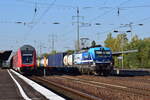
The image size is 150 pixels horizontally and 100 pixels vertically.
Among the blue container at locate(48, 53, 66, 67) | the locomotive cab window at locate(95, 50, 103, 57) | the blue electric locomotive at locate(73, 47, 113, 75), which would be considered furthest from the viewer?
the blue container at locate(48, 53, 66, 67)

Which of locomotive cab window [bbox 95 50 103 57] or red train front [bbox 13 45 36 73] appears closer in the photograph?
locomotive cab window [bbox 95 50 103 57]

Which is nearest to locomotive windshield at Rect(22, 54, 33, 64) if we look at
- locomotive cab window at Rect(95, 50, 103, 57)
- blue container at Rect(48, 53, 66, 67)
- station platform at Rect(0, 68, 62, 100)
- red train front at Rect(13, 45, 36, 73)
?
red train front at Rect(13, 45, 36, 73)

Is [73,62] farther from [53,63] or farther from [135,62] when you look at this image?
[135,62]

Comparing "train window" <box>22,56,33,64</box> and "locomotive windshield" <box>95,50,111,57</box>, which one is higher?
"locomotive windshield" <box>95,50,111,57</box>

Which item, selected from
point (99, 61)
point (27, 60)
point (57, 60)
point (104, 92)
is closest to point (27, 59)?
point (27, 60)

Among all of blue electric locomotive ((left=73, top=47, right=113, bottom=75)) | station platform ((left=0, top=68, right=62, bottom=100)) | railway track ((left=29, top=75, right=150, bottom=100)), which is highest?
blue electric locomotive ((left=73, top=47, right=113, bottom=75))

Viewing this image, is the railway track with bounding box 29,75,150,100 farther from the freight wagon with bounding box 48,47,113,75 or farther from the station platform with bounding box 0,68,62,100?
the freight wagon with bounding box 48,47,113,75

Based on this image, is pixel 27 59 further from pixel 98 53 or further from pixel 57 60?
pixel 57 60

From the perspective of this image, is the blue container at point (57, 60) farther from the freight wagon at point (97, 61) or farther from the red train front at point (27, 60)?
the red train front at point (27, 60)

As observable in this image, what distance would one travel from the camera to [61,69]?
59562 millimetres

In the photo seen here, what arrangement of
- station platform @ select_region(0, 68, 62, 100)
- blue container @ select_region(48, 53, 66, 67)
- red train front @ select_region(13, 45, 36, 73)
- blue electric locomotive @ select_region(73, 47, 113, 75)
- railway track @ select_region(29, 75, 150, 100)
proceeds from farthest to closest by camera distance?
blue container @ select_region(48, 53, 66, 67) < red train front @ select_region(13, 45, 36, 73) < blue electric locomotive @ select_region(73, 47, 113, 75) < railway track @ select_region(29, 75, 150, 100) < station platform @ select_region(0, 68, 62, 100)

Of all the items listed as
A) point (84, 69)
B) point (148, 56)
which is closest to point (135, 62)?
point (148, 56)

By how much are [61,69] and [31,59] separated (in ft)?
60.1

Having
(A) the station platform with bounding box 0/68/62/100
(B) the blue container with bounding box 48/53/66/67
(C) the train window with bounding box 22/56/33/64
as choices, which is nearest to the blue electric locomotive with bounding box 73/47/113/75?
(C) the train window with bounding box 22/56/33/64
